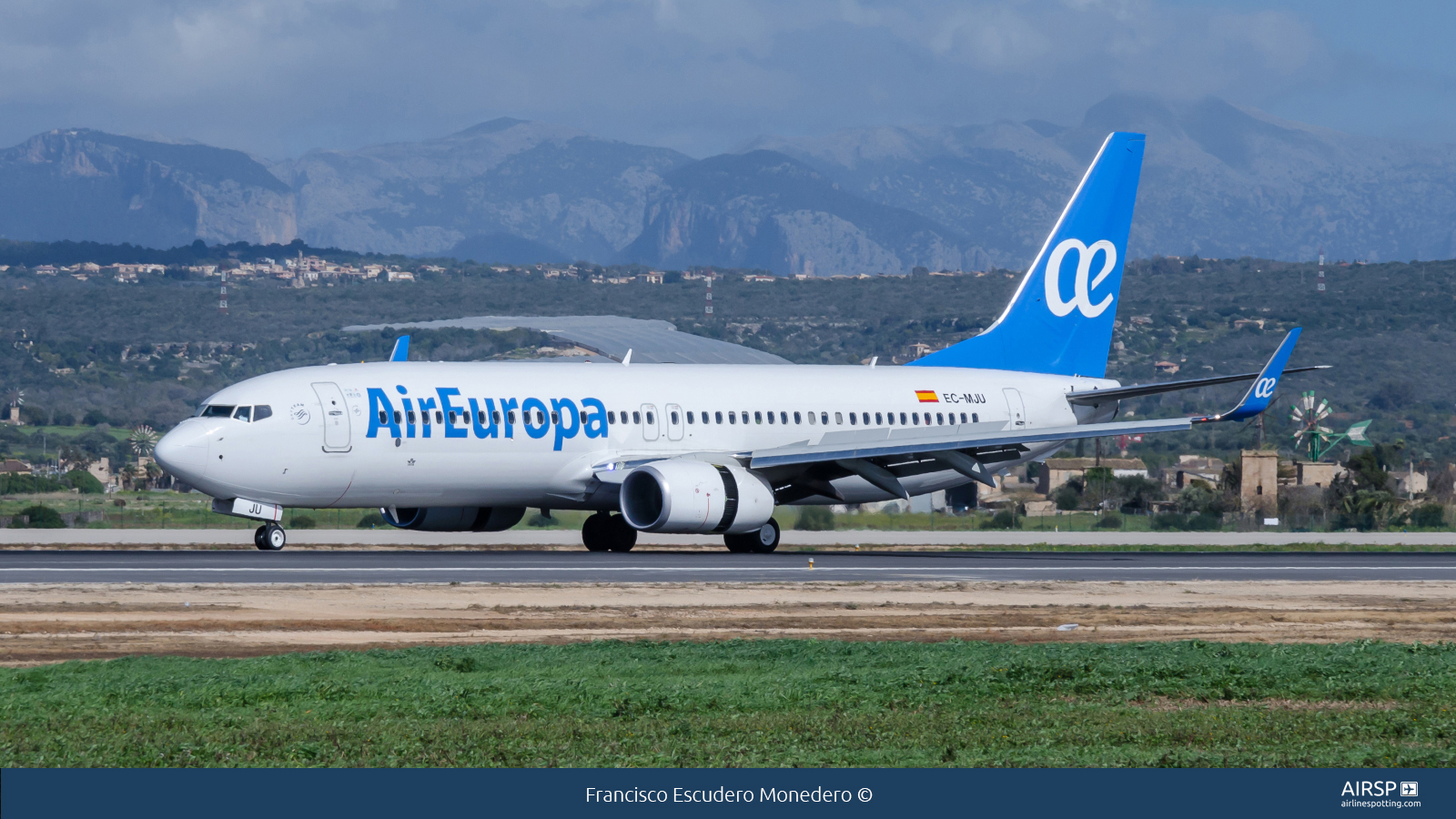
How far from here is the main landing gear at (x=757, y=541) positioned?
1470 inches

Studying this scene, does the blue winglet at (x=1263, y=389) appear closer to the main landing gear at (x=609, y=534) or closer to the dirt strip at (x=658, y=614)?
the dirt strip at (x=658, y=614)

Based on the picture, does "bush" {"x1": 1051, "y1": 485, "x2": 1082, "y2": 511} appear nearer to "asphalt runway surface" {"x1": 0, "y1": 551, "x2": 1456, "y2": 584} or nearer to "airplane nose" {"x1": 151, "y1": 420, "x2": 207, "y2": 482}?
"asphalt runway surface" {"x1": 0, "y1": 551, "x2": 1456, "y2": 584}

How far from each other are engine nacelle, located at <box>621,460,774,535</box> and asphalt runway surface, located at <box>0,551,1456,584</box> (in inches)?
25.8

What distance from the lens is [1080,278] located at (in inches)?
1810

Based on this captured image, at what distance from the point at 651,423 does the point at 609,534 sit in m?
2.82

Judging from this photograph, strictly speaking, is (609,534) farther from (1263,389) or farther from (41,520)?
(41,520)

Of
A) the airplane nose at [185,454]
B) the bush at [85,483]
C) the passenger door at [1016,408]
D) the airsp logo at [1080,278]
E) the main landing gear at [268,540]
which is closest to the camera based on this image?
the airplane nose at [185,454]

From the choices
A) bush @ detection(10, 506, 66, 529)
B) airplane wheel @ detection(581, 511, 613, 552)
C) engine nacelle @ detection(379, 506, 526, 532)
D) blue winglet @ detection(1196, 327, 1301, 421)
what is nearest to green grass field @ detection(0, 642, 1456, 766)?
blue winglet @ detection(1196, 327, 1301, 421)

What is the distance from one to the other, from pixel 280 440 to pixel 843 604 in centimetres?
1330

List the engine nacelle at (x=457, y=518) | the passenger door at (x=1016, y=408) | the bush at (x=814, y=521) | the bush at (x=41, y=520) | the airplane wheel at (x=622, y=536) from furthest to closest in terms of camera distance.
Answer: the bush at (x=41, y=520) → the bush at (x=814, y=521) → the passenger door at (x=1016, y=408) → the airplane wheel at (x=622, y=536) → the engine nacelle at (x=457, y=518)

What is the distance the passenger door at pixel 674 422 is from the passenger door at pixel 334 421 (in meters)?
6.94

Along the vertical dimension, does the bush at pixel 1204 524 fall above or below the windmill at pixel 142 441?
below

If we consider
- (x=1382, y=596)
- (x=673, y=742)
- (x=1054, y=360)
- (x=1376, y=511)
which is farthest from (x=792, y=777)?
(x=1376, y=511)

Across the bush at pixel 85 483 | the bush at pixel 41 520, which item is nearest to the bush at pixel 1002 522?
the bush at pixel 41 520
